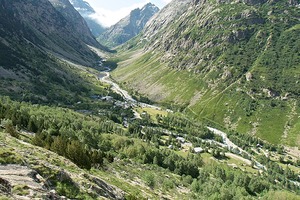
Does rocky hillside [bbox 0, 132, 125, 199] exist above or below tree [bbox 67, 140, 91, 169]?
above

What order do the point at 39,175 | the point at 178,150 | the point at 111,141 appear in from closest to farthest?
the point at 39,175 → the point at 111,141 → the point at 178,150

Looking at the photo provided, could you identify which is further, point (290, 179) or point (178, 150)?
point (178, 150)

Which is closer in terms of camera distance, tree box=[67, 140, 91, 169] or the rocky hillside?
the rocky hillside

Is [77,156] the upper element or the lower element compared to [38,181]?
lower

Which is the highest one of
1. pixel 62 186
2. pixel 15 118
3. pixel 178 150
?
pixel 62 186

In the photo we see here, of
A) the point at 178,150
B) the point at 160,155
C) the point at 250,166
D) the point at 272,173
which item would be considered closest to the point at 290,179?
the point at 272,173

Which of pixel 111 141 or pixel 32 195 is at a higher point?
pixel 32 195

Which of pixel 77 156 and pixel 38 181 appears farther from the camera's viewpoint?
pixel 77 156

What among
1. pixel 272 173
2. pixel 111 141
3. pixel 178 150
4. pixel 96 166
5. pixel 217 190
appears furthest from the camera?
pixel 178 150

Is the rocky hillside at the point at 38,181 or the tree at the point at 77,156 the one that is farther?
the tree at the point at 77,156

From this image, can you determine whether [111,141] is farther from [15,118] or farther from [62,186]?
[62,186]

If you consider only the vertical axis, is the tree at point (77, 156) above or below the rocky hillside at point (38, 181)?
below
